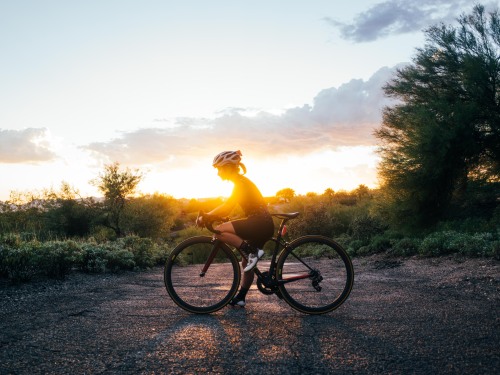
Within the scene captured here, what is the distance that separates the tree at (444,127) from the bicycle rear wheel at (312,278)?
41.1ft

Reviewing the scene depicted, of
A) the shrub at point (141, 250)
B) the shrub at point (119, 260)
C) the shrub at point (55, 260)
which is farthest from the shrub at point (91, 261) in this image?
the shrub at point (141, 250)

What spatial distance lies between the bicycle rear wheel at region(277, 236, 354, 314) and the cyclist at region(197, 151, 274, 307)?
36 centimetres

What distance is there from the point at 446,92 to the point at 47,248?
1698 cm

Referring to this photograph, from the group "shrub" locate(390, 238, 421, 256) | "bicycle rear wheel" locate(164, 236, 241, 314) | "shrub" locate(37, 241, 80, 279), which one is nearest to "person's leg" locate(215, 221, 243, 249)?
"bicycle rear wheel" locate(164, 236, 241, 314)

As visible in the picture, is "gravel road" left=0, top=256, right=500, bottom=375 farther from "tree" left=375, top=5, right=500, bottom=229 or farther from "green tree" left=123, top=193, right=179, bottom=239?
"green tree" left=123, top=193, right=179, bottom=239

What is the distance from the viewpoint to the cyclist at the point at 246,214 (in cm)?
538

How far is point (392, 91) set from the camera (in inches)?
795

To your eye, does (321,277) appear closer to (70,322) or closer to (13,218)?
(70,322)

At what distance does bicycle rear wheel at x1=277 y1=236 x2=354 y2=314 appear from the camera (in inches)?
208

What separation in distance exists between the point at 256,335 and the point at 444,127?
14.9 meters

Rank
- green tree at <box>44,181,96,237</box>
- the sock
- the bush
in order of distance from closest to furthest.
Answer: the sock
the bush
green tree at <box>44,181,96,237</box>

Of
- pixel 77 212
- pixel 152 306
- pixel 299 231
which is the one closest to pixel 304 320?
pixel 152 306

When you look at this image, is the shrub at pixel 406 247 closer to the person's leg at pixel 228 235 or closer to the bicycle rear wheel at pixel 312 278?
the bicycle rear wheel at pixel 312 278

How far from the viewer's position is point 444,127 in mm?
16625
